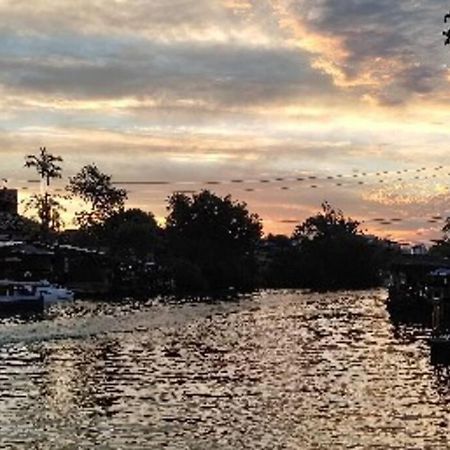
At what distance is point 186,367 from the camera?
149ft

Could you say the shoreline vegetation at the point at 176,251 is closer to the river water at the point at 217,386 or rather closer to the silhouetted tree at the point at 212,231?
the silhouetted tree at the point at 212,231

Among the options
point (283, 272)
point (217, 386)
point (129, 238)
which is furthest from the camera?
point (283, 272)

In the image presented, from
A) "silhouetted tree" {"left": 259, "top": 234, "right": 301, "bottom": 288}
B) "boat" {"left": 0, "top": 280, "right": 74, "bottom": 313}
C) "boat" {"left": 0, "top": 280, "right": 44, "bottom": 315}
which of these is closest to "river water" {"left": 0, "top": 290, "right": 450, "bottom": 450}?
"boat" {"left": 0, "top": 280, "right": 44, "bottom": 315}

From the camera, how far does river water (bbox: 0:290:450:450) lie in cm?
2888

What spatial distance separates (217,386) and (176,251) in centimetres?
12466

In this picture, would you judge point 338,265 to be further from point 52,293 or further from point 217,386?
point 217,386

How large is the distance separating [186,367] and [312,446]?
18573mm

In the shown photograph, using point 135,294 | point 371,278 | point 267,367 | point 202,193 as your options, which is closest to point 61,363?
point 267,367

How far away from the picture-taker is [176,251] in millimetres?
163375

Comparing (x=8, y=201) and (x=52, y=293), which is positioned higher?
(x=8, y=201)

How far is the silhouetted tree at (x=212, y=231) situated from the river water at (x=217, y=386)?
89998 millimetres

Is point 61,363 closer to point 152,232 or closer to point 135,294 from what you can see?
point 135,294

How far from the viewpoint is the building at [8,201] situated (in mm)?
140675

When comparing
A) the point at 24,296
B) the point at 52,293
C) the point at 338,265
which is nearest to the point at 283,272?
the point at 338,265
